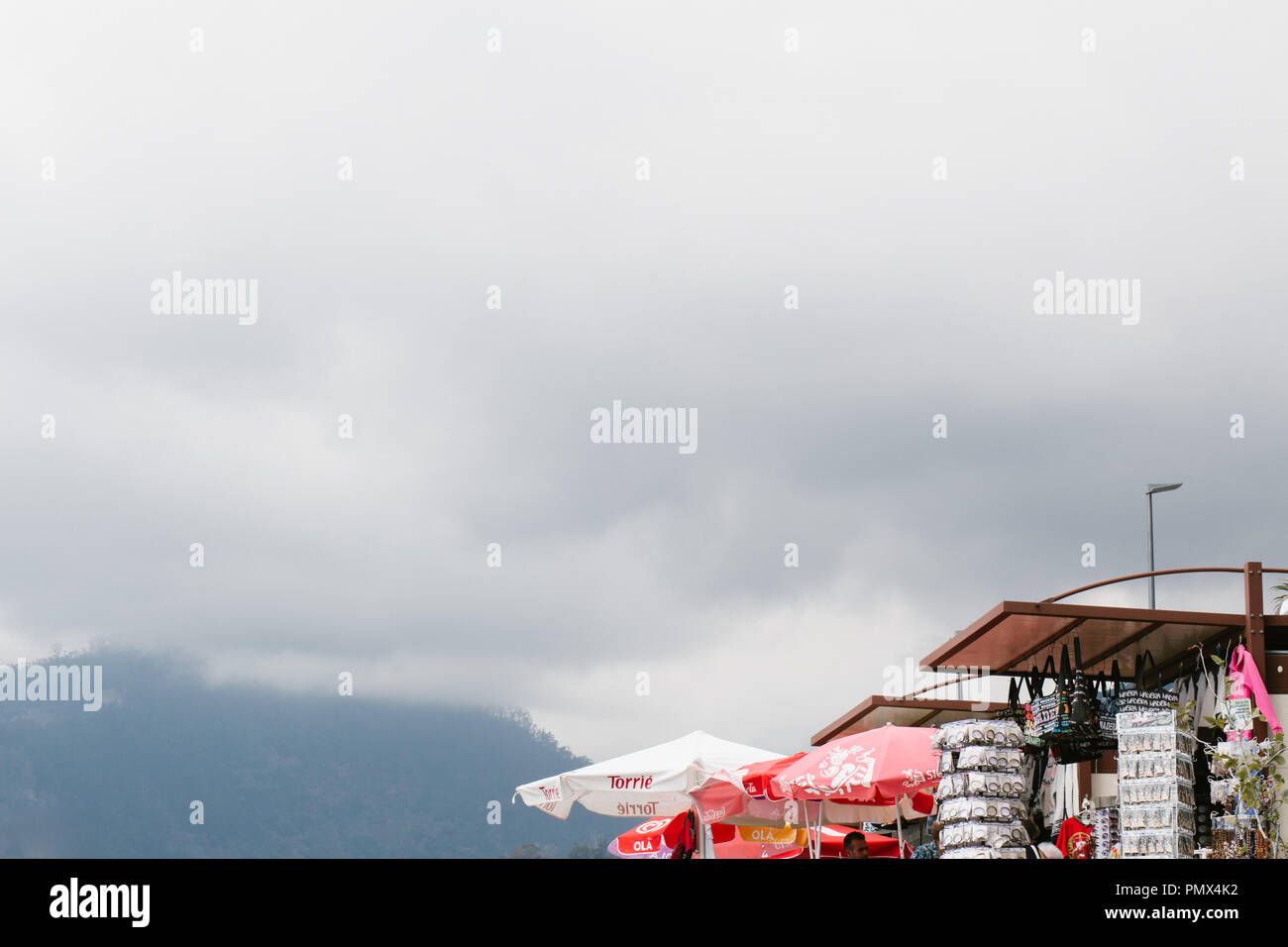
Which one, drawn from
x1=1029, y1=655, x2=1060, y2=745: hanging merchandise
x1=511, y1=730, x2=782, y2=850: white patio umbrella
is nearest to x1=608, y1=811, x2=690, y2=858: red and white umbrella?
x1=511, y1=730, x2=782, y2=850: white patio umbrella

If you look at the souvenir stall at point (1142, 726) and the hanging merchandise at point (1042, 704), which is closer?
the souvenir stall at point (1142, 726)

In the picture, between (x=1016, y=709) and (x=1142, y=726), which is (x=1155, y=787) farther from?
(x=1016, y=709)

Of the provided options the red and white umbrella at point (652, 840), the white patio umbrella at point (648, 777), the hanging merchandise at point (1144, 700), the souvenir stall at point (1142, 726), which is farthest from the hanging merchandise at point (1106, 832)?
the red and white umbrella at point (652, 840)

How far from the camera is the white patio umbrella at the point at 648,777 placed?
1423cm

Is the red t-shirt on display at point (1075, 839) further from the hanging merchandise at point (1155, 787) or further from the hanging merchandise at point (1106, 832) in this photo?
the hanging merchandise at point (1155, 787)

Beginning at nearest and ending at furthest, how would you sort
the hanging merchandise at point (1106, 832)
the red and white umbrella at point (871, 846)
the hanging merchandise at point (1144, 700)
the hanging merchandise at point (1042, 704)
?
1. the hanging merchandise at point (1144, 700)
2. the hanging merchandise at point (1106, 832)
3. the hanging merchandise at point (1042, 704)
4. the red and white umbrella at point (871, 846)

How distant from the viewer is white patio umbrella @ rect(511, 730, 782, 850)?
14234 mm

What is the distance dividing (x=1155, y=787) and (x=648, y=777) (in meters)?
6.44

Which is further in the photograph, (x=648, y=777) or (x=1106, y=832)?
(x=648, y=777)

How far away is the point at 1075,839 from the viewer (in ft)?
33.9

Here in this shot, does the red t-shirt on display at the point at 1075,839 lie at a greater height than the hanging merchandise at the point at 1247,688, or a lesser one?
lesser

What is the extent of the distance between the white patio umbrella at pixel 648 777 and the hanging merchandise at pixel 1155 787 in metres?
5.48

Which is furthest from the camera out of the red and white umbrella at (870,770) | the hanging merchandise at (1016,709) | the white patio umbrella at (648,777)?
the white patio umbrella at (648,777)

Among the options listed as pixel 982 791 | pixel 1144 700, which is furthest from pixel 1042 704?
pixel 982 791
